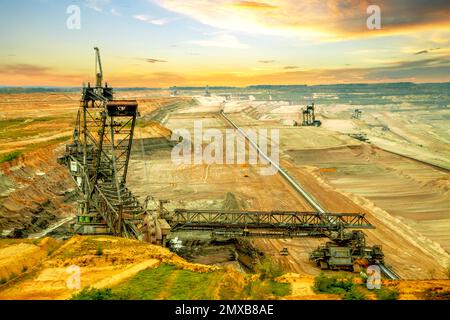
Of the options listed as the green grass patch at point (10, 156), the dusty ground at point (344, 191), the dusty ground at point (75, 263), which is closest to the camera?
the dusty ground at point (75, 263)

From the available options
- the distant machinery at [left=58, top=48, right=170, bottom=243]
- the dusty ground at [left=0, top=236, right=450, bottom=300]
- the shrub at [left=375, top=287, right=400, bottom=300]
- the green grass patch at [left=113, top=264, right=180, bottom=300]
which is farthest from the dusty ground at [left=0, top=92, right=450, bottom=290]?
the green grass patch at [left=113, top=264, right=180, bottom=300]

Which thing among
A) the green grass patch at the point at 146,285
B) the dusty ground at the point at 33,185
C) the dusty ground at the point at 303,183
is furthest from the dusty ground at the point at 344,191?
the green grass patch at the point at 146,285

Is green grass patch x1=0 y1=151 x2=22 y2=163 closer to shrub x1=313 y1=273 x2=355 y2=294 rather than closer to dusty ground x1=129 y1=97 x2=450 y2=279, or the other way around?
dusty ground x1=129 y1=97 x2=450 y2=279

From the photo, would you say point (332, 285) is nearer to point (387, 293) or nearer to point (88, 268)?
point (387, 293)

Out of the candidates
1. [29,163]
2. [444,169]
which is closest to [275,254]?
[29,163]

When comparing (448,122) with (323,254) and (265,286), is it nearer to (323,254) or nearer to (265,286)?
(323,254)

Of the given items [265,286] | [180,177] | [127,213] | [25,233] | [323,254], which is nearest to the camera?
[265,286]

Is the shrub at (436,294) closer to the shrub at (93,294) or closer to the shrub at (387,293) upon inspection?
the shrub at (387,293)

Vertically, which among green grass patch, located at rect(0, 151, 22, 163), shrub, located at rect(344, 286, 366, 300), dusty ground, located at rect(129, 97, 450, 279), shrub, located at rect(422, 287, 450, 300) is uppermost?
green grass patch, located at rect(0, 151, 22, 163)

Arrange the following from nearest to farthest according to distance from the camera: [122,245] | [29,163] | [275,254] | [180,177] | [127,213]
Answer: [122,245], [127,213], [275,254], [29,163], [180,177]
